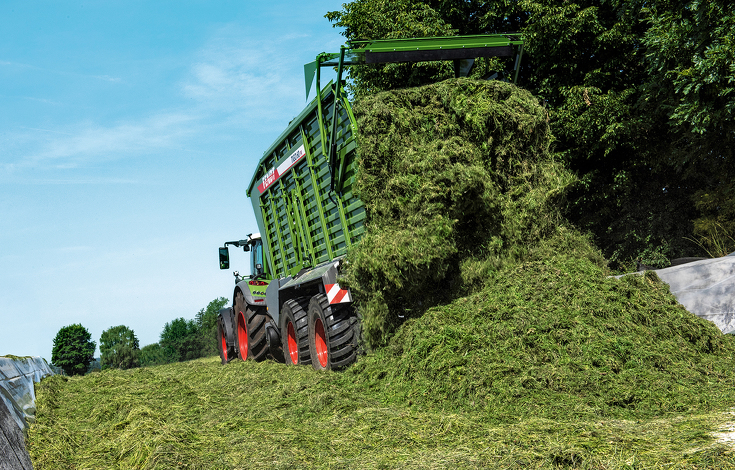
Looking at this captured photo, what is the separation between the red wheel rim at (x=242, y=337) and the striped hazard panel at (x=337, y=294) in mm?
4875

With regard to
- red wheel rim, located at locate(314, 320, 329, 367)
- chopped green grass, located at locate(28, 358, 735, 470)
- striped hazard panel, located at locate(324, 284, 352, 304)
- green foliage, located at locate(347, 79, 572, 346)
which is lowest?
chopped green grass, located at locate(28, 358, 735, 470)

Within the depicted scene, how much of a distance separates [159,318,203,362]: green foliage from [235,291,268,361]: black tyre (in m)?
41.1

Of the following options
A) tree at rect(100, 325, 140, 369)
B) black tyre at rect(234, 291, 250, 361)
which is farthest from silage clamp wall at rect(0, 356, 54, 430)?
tree at rect(100, 325, 140, 369)

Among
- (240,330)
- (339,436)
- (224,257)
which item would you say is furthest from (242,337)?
(339,436)

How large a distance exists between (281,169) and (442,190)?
4.36 m

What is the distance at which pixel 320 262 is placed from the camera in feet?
28.2

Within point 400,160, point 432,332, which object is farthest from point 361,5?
point 432,332

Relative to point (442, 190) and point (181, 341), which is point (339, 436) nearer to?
point (442, 190)

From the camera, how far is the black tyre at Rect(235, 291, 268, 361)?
34.4 ft

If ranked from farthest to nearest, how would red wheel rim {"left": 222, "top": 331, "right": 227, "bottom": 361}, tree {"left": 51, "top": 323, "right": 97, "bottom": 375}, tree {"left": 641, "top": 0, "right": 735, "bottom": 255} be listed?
tree {"left": 51, "top": 323, "right": 97, "bottom": 375}, red wheel rim {"left": 222, "top": 331, "right": 227, "bottom": 361}, tree {"left": 641, "top": 0, "right": 735, "bottom": 255}

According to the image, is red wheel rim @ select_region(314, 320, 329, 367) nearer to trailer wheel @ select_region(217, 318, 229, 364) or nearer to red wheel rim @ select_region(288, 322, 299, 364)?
red wheel rim @ select_region(288, 322, 299, 364)

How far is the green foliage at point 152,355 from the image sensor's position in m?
51.7

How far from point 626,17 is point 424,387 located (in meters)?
13.7

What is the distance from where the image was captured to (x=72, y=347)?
44219 millimetres
